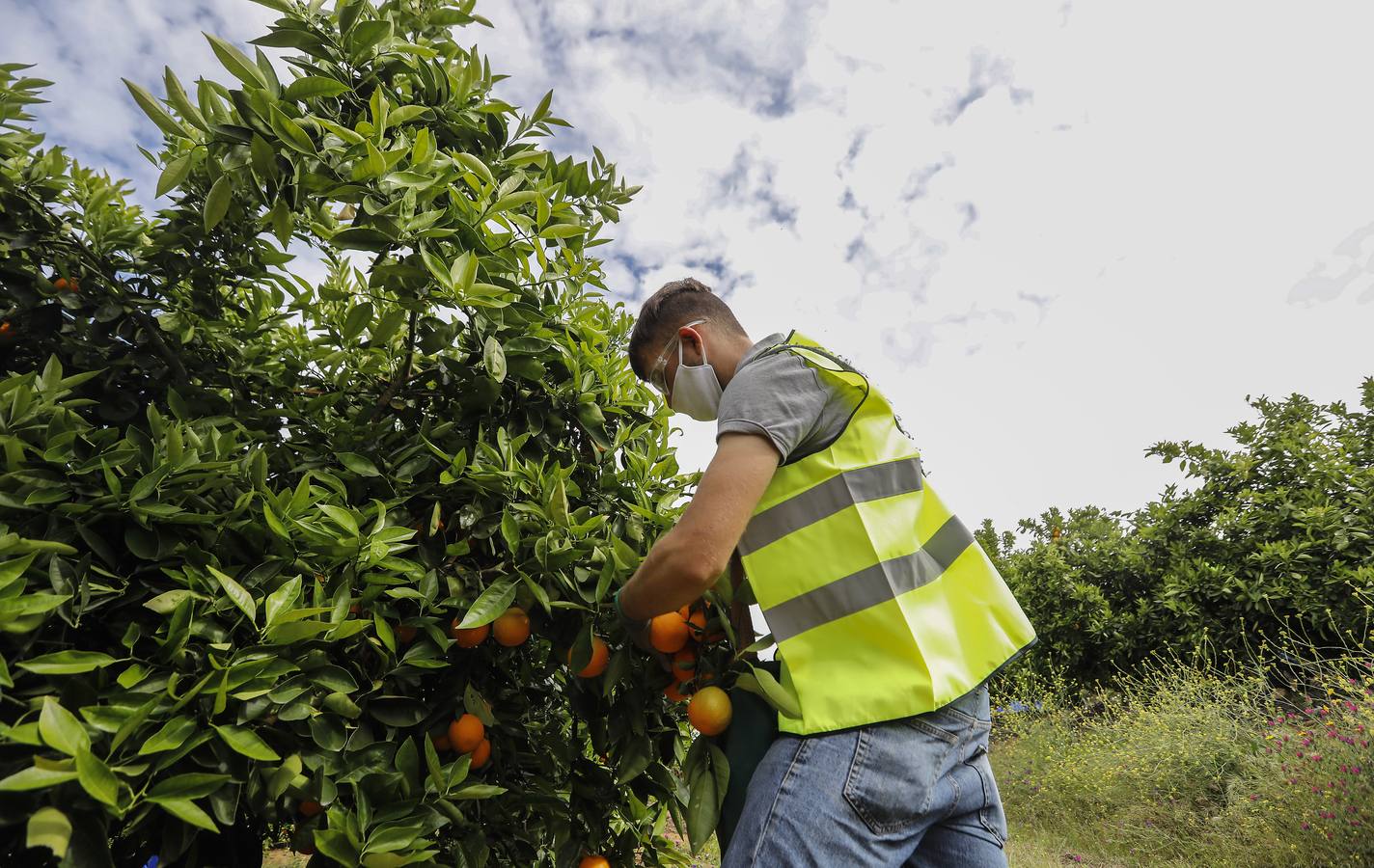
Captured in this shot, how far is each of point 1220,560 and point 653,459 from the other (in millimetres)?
7325

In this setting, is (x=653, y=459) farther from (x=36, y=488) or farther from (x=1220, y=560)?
(x=1220, y=560)

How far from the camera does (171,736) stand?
1109 millimetres

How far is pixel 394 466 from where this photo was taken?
175 centimetres

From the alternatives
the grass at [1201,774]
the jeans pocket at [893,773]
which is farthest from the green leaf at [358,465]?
the grass at [1201,774]

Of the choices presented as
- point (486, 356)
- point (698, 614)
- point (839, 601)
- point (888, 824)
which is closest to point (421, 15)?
point (486, 356)

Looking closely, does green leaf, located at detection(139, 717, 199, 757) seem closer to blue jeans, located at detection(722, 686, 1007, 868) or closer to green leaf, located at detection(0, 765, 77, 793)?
green leaf, located at detection(0, 765, 77, 793)

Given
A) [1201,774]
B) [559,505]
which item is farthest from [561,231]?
[1201,774]

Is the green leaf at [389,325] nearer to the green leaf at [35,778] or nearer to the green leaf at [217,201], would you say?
the green leaf at [217,201]

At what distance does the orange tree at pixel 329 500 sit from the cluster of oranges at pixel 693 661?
0.07 meters

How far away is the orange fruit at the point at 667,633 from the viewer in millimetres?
1539

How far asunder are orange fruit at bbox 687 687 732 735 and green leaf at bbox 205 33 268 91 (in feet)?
4.74

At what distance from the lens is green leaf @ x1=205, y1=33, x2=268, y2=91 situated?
1374mm

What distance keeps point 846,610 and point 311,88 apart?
4.72 feet

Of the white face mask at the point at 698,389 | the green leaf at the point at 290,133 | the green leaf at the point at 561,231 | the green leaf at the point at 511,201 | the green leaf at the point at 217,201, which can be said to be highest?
the green leaf at the point at 290,133
